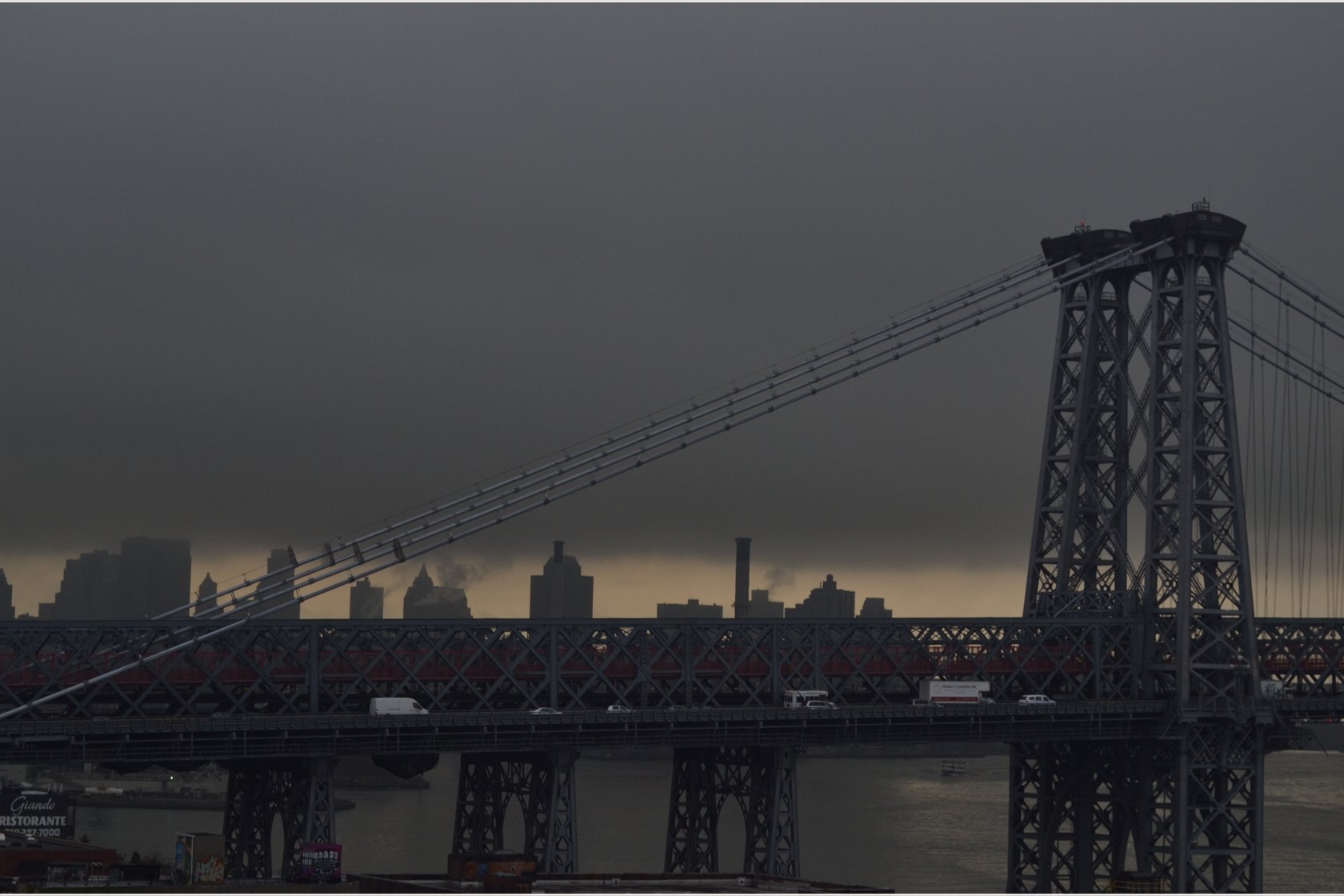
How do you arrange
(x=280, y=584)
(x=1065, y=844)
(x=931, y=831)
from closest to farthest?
(x=280, y=584) → (x=1065, y=844) → (x=931, y=831)

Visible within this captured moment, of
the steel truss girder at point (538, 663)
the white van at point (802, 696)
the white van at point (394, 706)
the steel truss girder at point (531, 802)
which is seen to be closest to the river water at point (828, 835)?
the steel truss girder at point (538, 663)

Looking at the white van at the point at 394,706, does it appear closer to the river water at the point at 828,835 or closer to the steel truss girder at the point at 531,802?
the steel truss girder at the point at 531,802

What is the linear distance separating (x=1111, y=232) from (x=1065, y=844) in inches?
1335

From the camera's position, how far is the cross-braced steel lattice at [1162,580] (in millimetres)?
89312

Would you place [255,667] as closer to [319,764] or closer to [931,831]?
[319,764]

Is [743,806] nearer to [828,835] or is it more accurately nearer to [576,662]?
[576,662]

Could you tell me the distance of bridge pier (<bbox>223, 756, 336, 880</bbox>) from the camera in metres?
73.4

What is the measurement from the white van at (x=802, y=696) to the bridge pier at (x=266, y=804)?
2252 cm

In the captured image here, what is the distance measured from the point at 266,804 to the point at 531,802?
37.4 ft

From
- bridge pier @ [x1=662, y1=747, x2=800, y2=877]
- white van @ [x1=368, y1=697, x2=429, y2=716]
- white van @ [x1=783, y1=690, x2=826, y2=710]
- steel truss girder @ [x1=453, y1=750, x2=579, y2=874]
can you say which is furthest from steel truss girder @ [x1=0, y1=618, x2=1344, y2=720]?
bridge pier @ [x1=662, y1=747, x2=800, y2=877]

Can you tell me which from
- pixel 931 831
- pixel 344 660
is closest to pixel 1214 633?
pixel 344 660

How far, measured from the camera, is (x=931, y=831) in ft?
513

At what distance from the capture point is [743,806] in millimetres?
82125

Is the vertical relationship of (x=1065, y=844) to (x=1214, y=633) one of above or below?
below
